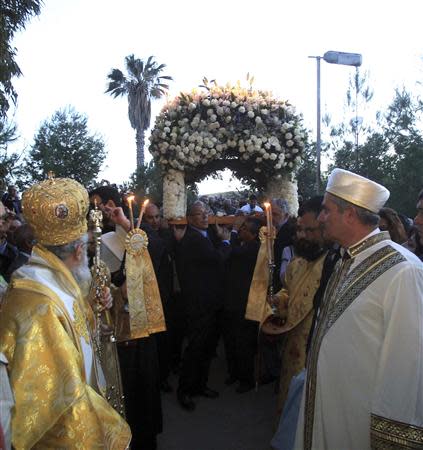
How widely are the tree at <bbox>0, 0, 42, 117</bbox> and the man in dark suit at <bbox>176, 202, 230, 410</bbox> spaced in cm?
902

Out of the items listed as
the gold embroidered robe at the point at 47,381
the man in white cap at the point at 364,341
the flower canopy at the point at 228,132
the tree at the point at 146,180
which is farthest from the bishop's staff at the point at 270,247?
the tree at the point at 146,180

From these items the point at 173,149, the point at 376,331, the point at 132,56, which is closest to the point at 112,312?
the point at 376,331

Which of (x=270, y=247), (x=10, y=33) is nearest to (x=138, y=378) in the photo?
(x=270, y=247)

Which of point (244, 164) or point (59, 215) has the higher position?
point (59, 215)

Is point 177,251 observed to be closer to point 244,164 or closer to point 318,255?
point 318,255

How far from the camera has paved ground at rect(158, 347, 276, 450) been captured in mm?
4652

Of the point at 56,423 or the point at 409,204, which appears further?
the point at 409,204

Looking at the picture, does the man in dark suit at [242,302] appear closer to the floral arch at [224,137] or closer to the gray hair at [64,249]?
the floral arch at [224,137]

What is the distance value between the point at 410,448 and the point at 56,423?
5.21ft

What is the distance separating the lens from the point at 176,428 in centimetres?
501

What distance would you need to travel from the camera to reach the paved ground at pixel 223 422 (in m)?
4.65

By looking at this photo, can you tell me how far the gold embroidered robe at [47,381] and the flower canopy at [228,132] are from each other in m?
5.67

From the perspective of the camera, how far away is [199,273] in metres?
5.93

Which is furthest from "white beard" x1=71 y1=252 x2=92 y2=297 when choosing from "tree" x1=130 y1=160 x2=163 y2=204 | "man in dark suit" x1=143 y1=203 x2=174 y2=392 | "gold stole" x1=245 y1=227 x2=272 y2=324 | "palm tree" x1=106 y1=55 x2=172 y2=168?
"palm tree" x1=106 y1=55 x2=172 y2=168
